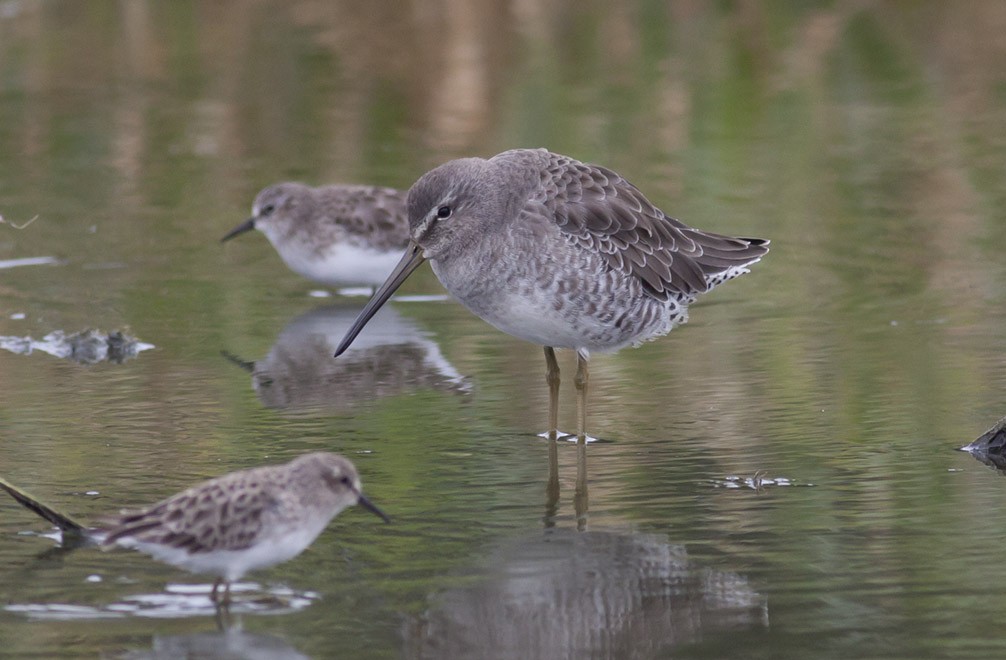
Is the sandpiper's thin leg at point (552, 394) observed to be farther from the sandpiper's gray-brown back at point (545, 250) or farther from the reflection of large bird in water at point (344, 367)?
the reflection of large bird in water at point (344, 367)

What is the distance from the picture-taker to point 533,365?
1081cm

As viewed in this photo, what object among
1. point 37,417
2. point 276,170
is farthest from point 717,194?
point 37,417

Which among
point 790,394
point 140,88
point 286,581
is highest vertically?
point 140,88

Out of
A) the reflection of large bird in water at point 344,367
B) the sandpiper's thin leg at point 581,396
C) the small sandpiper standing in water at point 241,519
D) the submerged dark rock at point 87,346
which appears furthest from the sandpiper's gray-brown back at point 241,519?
the submerged dark rock at point 87,346

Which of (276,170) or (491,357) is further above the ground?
(276,170)

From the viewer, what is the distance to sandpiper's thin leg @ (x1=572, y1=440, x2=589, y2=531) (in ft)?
26.0

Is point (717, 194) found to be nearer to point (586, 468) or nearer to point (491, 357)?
point (491, 357)

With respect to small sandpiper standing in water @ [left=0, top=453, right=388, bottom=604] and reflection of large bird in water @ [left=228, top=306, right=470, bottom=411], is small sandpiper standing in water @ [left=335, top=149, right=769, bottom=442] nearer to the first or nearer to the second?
reflection of large bird in water @ [left=228, top=306, right=470, bottom=411]

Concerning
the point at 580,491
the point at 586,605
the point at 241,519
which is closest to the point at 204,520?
the point at 241,519

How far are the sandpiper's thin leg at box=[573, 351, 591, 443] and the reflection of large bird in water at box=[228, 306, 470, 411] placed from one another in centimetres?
99

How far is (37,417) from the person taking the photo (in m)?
9.62

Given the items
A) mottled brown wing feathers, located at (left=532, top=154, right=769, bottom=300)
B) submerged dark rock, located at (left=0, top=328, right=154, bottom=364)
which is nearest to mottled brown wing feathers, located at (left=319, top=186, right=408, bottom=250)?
submerged dark rock, located at (left=0, top=328, right=154, bottom=364)

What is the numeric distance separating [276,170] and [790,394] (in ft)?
26.2

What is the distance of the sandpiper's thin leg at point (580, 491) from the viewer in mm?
7926
